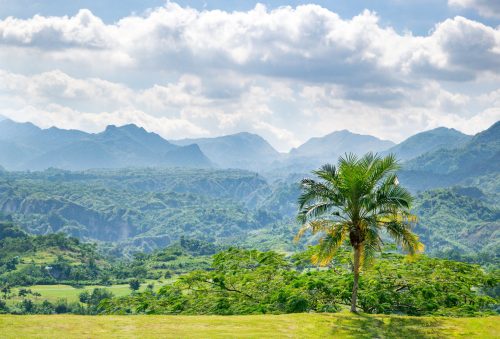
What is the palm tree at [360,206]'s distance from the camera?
25234mm

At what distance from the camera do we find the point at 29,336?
715 inches

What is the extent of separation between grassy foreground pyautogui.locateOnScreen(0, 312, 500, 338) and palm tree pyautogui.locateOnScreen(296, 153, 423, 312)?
10.3 feet

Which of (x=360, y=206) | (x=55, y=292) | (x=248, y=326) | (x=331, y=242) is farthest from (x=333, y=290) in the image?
(x=55, y=292)

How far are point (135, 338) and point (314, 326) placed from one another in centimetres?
807

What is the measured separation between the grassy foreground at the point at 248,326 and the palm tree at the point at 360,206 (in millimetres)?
3128

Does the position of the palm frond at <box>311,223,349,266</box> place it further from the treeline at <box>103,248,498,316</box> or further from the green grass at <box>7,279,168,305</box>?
the green grass at <box>7,279,168,305</box>

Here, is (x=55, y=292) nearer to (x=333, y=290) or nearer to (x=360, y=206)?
(x=333, y=290)

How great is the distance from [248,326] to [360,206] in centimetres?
→ 837

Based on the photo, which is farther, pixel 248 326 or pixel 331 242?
pixel 331 242

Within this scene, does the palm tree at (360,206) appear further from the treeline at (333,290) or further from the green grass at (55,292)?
the green grass at (55,292)

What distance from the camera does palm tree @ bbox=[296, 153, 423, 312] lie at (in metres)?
25.2

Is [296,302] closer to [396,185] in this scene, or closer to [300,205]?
[300,205]

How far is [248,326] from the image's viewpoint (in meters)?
21.7

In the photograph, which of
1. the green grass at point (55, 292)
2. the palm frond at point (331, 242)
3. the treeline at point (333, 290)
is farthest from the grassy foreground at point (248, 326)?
the green grass at point (55, 292)
